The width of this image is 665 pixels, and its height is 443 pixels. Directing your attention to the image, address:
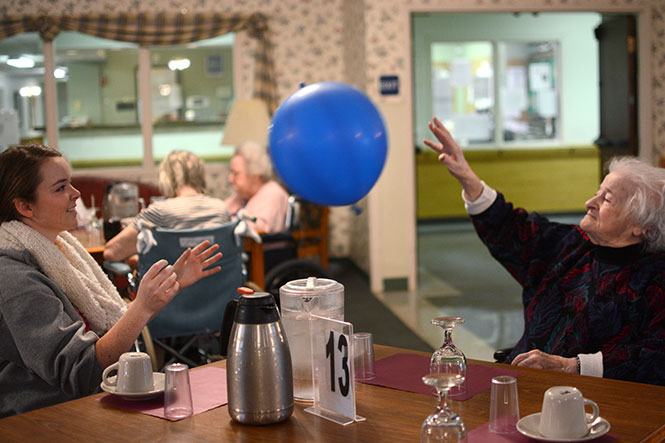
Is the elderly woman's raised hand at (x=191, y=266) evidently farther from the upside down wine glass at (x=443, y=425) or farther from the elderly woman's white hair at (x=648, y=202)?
the elderly woman's white hair at (x=648, y=202)

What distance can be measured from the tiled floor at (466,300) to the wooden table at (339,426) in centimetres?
268

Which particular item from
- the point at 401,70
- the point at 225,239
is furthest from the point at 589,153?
the point at 225,239

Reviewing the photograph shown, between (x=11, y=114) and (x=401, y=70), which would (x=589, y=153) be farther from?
(x=11, y=114)

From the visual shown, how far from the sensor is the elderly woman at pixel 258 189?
16.2ft

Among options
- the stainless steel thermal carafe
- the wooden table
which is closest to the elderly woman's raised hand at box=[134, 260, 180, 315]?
the wooden table

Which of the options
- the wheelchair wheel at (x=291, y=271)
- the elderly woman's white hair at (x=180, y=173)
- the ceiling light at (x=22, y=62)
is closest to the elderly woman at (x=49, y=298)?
the elderly woman's white hair at (x=180, y=173)

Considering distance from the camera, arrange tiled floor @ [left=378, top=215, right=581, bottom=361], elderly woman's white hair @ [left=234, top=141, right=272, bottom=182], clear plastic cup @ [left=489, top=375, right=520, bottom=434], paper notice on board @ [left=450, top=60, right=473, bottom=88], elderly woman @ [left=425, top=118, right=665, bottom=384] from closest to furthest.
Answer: clear plastic cup @ [left=489, top=375, right=520, bottom=434] → elderly woman @ [left=425, top=118, right=665, bottom=384] → tiled floor @ [left=378, top=215, right=581, bottom=361] → elderly woman's white hair @ [left=234, top=141, right=272, bottom=182] → paper notice on board @ [left=450, top=60, right=473, bottom=88]

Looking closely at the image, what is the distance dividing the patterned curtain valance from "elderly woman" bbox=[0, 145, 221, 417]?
5643 millimetres

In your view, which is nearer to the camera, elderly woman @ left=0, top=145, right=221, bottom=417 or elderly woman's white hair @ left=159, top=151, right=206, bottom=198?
elderly woman @ left=0, top=145, right=221, bottom=417

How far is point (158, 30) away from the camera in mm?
7363

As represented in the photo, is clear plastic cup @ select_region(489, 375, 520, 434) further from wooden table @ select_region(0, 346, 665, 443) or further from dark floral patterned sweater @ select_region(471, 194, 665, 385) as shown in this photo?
dark floral patterned sweater @ select_region(471, 194, 665, 385)

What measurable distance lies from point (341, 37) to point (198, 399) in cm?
651

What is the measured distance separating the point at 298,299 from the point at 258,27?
20.3 feet

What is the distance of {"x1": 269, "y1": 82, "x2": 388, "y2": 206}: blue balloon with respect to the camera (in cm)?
211
